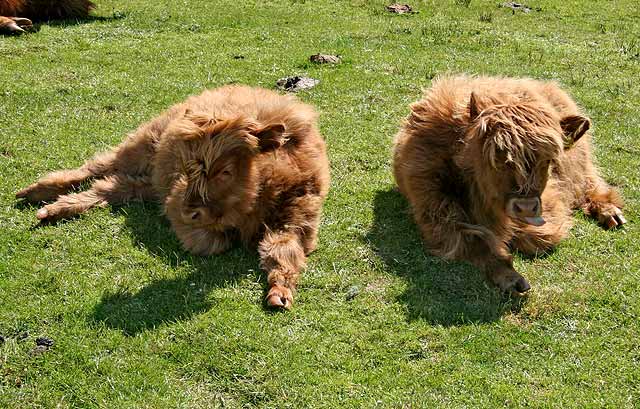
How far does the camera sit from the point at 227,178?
5.78m

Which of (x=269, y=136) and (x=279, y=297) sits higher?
(x=269, y=136)

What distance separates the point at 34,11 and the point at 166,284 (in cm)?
1158

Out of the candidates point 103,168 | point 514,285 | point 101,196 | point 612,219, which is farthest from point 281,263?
point 612,219

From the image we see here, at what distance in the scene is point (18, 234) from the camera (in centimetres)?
641

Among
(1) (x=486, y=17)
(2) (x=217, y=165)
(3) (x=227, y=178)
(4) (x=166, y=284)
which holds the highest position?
(2) (x=217, y=165)

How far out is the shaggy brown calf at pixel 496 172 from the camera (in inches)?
215

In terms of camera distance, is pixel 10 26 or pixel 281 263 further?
pixel 10 26

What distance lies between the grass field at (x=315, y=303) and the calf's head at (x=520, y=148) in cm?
81

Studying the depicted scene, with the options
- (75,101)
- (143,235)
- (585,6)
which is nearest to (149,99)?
(75,101)

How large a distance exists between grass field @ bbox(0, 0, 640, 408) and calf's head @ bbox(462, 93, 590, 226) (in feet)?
2.66

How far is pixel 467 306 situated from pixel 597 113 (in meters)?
6.08

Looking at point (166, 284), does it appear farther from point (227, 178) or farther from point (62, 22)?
point (62, 22)

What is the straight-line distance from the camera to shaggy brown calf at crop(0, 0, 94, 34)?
13627 millimetres

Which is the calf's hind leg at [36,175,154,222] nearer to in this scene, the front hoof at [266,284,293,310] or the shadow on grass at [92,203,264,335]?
the shadow on grass at [92,203,264,335]
